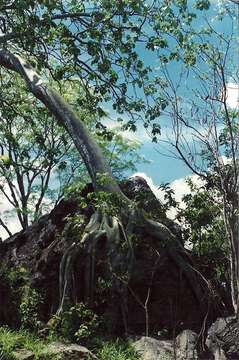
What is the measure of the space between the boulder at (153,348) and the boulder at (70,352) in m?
0.75

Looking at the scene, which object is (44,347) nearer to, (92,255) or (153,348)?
(153,348)

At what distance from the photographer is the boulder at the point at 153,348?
7.72m

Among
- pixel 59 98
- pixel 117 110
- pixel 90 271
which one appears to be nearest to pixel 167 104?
pixel 117 110

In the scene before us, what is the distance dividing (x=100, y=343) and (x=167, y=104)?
5.01 meters

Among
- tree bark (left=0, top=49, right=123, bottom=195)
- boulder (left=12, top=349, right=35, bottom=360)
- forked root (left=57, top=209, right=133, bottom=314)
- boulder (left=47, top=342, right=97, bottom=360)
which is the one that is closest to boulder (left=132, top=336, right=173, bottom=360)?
boulder (left=47, top=342, right=97, bottom=360)

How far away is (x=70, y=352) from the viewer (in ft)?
25.0

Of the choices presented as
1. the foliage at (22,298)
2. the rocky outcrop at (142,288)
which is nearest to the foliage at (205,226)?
the rocky outcrop at (142,288)

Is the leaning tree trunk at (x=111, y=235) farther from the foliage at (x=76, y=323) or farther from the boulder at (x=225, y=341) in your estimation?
the boulder at (x=225, y=341)

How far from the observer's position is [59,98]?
1056 cm

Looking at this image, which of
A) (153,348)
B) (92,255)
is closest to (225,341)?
(153,348)

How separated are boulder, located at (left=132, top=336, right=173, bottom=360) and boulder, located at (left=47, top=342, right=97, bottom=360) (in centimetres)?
75

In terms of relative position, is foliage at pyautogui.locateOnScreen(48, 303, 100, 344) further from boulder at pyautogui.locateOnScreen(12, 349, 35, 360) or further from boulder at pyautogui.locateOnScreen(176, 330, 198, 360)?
boulder at pyautogui.locateOnScreen(176, 330, 198, 360)

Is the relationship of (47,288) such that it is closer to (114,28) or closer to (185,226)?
(185,226)

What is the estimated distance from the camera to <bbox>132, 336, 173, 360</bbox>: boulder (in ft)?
25.3
